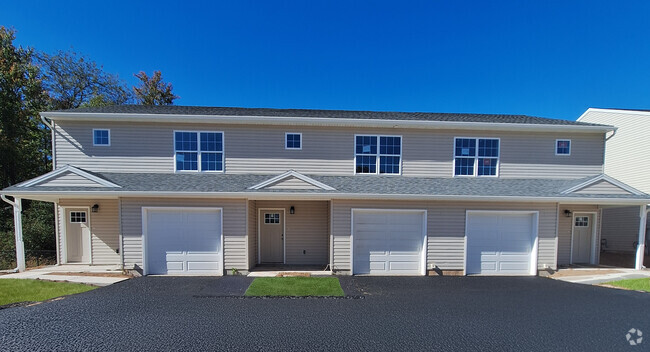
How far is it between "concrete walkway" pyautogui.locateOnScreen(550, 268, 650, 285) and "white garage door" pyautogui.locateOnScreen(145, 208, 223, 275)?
11.4 m

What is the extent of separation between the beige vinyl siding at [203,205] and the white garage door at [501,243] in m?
7.59

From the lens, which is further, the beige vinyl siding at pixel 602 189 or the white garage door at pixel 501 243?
the beige vinyl siding at pixel 602 189

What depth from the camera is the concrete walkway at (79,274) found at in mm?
7669

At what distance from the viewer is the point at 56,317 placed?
5145mm

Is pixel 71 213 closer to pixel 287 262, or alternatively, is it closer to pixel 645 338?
pixel 287 262

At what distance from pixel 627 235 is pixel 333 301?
1528cm

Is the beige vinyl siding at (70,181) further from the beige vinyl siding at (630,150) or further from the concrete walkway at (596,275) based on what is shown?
the beige vinyl siding at (630,150)

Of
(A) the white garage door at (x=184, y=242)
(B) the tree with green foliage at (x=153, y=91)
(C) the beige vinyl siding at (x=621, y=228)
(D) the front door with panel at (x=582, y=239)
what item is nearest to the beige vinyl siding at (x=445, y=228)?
(D) the front door with panel at (x=582, y=239)

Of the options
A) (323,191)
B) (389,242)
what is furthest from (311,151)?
(389,242)

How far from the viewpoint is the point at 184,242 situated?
8438mm

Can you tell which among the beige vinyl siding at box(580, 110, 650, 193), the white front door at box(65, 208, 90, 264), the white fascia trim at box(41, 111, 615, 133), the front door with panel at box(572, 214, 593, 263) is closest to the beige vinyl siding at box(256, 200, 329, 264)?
the white fascia trim at box(41, 111, 615, 133)

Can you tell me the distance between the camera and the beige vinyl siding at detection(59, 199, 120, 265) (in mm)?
9516

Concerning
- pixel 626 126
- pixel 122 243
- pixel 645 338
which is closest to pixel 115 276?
pixel 122 243

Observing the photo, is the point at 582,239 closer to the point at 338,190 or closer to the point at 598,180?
the point at 598,180
